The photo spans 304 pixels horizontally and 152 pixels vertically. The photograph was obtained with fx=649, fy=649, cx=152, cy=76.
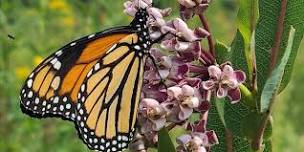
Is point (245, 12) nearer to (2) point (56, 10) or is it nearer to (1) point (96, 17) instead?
(1) point (96, 17)

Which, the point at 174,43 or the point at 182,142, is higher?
the point at 174,43

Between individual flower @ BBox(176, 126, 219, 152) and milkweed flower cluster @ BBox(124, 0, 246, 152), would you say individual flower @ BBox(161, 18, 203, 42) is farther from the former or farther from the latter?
individual flower @ BBox(176, 126, 219, 152)

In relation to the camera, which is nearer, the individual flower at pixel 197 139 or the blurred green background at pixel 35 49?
the individual flower at pixel 197 139

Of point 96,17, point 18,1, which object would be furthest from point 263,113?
point 18,1

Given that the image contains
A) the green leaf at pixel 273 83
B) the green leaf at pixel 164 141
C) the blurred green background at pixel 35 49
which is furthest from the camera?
the blurred green background at pixel 35 49

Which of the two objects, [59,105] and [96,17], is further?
[96,17]

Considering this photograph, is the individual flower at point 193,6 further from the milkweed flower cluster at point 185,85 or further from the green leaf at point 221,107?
the green leaf at point 221,107

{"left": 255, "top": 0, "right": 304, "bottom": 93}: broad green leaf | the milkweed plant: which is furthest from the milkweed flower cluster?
{"left": 255, "top": 0, "right": 304, "bottom": 93}: broad green leaf

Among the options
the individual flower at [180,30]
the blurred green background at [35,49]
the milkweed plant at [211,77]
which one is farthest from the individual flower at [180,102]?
the blurred green background at [35,49]

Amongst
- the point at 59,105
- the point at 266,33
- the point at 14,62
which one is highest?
the point at 266,33
